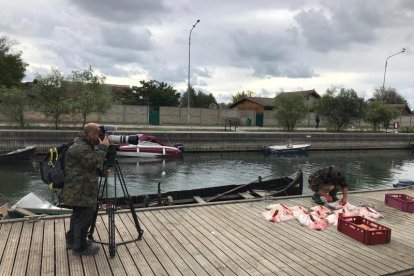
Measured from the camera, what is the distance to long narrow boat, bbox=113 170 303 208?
10.4m

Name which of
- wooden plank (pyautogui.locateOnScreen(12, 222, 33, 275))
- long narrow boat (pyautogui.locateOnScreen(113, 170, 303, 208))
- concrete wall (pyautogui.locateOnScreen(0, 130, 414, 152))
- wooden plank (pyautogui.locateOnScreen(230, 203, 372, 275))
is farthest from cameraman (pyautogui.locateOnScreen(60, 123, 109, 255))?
concrete wall (pyautogui.locateOnScreen(0, 130, 414, 152))

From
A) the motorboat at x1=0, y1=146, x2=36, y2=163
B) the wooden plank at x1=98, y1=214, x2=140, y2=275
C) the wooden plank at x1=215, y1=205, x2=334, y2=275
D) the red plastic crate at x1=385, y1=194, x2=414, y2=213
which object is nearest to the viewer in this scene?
the wooden plank at x1=98, y1=214, x2=140, y2=275

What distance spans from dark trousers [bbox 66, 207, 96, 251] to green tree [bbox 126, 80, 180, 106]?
5476 centimetres

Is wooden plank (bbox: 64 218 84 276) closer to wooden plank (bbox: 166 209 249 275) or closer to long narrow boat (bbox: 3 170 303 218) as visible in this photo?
wooden plank (bbox: 166 209 249 275)

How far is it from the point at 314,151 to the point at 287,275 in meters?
34.9

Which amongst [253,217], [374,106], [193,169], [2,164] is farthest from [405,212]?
[374,106]

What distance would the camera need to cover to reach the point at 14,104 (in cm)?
3050

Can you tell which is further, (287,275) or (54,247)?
(54,247)

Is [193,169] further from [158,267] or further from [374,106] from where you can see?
[374,106]

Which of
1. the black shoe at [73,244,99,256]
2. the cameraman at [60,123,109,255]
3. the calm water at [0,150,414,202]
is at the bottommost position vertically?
the calm water at [0,150,414,202]

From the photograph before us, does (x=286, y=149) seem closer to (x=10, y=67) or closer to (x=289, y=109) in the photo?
Result: (x=289, y=109)

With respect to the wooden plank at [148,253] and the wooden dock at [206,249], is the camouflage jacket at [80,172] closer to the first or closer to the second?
the wooden dock at [206,249]

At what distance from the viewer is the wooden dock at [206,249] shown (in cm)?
511

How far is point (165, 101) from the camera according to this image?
59.4 m
